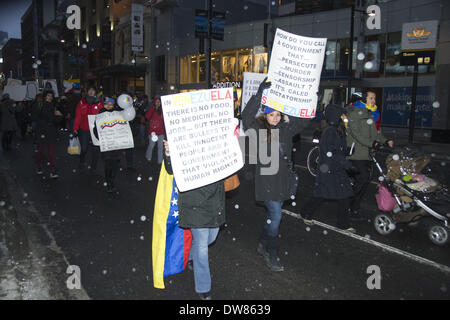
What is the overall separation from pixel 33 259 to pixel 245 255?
2494 millimetres

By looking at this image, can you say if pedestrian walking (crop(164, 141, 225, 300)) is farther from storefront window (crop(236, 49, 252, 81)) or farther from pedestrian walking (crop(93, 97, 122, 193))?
storefront window (crop(236, 49, 252, 81))

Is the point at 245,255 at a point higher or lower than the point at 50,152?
lower

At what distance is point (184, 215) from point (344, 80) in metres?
24.8

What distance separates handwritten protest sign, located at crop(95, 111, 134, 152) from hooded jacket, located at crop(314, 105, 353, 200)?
4506 millimetres

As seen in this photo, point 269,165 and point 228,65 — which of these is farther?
point 228,65

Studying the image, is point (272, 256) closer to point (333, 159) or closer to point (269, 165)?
point (269, 165)

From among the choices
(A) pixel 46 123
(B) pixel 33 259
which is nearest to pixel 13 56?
(A) pixel 46 123

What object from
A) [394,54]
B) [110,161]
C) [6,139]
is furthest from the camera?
[394,54]

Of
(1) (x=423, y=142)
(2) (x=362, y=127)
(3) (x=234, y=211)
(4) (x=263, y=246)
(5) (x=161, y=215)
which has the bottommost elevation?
(1) (x=423, y=142)

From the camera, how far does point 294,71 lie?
5.75 meters

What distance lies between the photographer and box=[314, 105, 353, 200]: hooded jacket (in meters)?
5.58

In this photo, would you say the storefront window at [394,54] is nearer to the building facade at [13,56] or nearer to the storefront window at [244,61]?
the storefront window at [244,61]

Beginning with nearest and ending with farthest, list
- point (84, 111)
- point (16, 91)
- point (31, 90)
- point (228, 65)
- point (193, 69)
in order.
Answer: point (84, 111) < point (16, 91) < point (31, 90) < point (228, 65) < point (193, 69)
